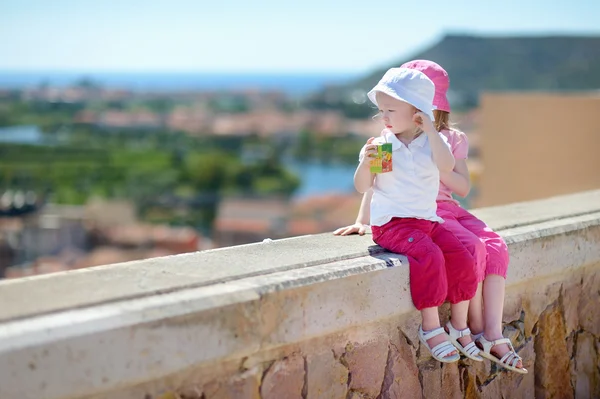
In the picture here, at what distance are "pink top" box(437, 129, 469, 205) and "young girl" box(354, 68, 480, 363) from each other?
8.8 inches

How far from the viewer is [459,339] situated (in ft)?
7.66

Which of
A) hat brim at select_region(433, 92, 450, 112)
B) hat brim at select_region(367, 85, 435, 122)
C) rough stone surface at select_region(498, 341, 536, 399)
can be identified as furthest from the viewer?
hat brim at select_region(433, 92, 450, 112)

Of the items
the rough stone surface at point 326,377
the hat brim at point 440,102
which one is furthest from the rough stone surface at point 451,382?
the hat brim at point 440,102

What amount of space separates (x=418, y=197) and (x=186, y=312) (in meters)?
0.91

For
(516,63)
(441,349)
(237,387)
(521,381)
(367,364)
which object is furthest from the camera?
(516,63)

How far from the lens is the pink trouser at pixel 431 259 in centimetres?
220

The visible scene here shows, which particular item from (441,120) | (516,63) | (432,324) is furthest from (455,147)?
(516,63)

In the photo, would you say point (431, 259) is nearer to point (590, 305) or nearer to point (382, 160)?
point (382, 160)

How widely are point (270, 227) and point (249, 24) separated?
66.0 metres

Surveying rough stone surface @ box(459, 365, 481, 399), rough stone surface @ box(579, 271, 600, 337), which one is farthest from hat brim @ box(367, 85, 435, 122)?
rough stone surface @ box(579, 271, 600, 337)

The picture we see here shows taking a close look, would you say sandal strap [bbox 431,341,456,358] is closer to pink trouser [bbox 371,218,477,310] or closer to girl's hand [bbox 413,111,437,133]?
pink trouser [bbox 371,218,477,310]

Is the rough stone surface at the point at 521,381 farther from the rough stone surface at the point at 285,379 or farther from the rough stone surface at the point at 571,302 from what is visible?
the rough stone surface at the point at 285,379

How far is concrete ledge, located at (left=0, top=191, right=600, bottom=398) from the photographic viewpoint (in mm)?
1500

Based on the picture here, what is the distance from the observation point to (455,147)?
2.58m
